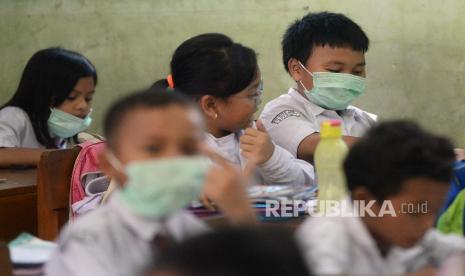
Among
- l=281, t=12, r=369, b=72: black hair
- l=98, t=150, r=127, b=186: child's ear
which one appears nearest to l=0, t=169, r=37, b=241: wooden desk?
l=281, t=12, r=369, b=72: black hair

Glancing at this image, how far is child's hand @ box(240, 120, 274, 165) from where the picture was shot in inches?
89.0

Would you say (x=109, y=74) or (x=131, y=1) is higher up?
(x=131, y=1)

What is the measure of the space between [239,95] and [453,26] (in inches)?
65.8

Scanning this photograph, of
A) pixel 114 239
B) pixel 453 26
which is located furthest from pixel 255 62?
pixel 453 26

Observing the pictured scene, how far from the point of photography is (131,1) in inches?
166

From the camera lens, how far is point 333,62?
9.91ft

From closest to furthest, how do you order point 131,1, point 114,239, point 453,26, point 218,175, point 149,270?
point 149,270, point 114,239, point 218,175, point 453,26, point 131,1

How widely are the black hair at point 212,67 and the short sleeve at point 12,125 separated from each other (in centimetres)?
135

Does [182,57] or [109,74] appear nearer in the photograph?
[182,57]

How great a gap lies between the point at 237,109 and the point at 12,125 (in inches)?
61.2

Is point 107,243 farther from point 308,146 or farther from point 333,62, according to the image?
point 333,62

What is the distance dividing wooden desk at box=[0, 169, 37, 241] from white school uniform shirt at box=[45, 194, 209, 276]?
1.32 metres

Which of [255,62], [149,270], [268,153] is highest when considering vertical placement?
[149,270]

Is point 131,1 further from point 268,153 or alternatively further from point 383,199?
Answer: point 383,199
